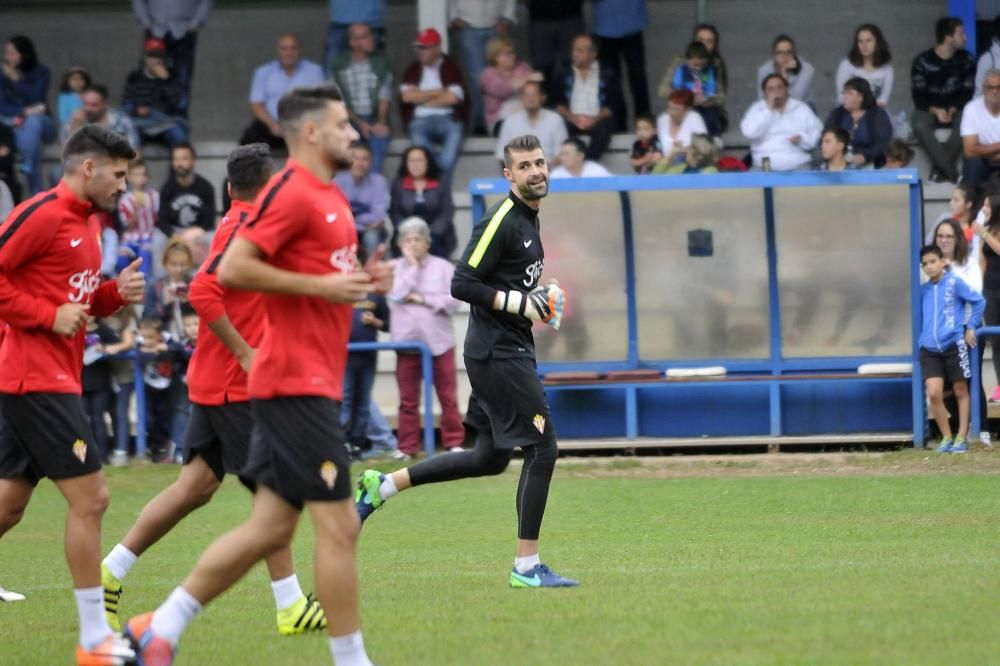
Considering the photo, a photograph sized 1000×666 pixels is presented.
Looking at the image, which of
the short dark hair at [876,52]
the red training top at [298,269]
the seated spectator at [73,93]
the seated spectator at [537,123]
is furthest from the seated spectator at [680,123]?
the red training top at [298,269]

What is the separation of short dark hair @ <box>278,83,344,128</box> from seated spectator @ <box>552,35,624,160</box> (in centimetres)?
1182

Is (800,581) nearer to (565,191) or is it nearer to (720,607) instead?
(720,607)

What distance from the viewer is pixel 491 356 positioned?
8.07 m

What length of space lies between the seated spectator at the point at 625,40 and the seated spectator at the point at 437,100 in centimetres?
167

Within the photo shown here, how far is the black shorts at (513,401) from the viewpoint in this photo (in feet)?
26.2

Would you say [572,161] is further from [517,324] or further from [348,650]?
[348,650]

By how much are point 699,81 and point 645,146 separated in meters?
1.22

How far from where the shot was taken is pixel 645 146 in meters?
16.6

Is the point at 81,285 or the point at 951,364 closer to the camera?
the point at 81,285

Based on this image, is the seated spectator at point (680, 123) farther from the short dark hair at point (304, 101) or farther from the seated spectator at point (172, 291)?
the short dark hair at point (304, 101)

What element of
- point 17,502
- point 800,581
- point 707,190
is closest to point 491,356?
point 800,581

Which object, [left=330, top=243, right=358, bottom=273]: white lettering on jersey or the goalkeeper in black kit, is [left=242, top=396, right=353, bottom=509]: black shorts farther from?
the goalkeeper in black kit

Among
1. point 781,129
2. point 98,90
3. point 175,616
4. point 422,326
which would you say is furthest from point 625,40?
point 175,616

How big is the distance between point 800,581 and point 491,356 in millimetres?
1812
